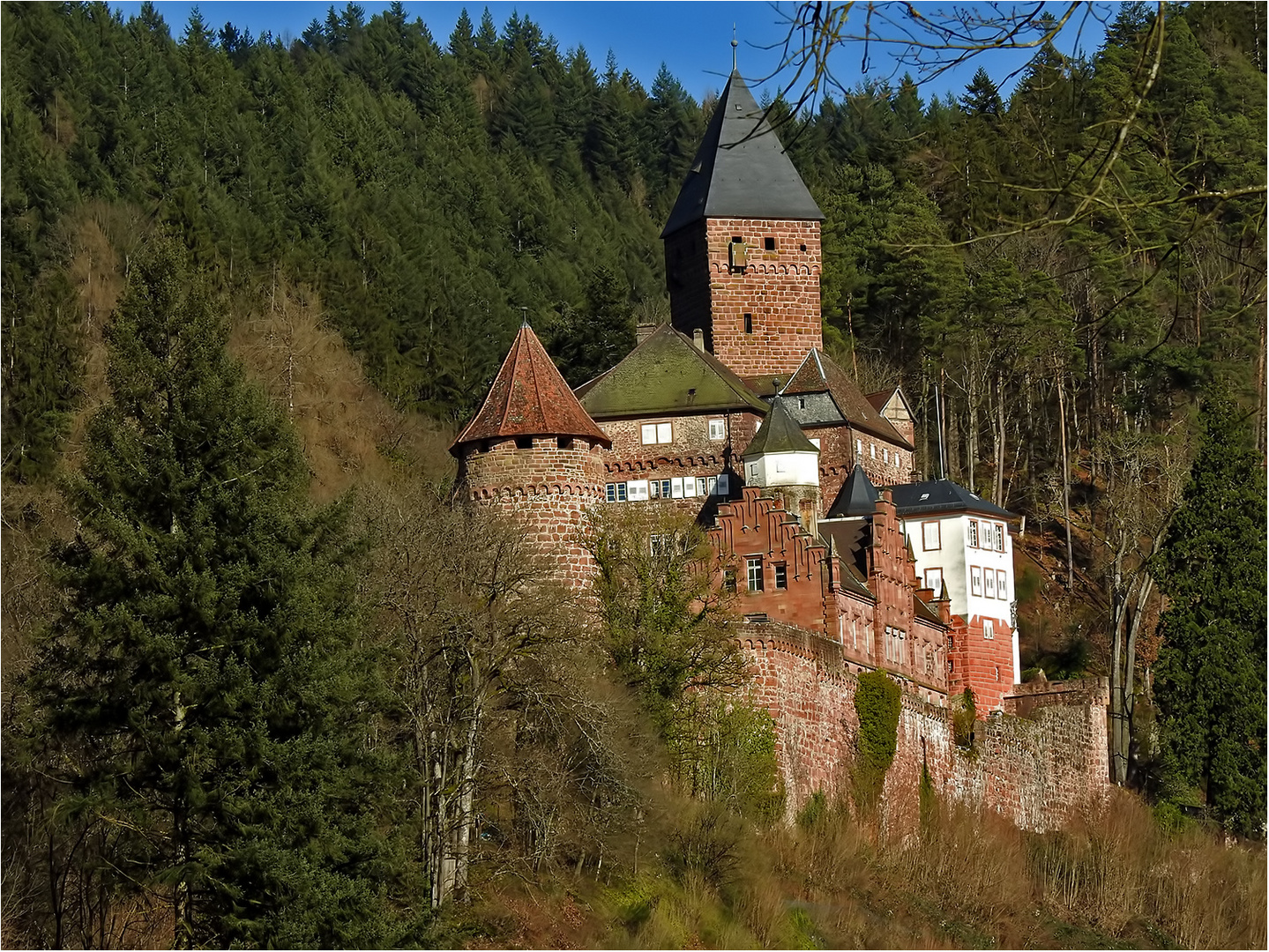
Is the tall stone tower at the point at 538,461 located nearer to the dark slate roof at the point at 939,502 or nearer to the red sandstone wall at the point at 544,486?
the red sandstone wall at the point at 544,486

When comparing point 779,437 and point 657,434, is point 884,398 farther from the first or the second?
point 779,437

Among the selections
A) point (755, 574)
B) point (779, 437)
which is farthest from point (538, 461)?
point (779, 437)

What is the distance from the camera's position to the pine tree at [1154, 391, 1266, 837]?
42844 mm

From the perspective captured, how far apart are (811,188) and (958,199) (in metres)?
7.62

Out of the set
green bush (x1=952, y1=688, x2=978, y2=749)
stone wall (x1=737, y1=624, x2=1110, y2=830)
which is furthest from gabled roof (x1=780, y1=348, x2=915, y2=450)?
stone wall (x1=737, y1=624, x2=1110, y2=830)

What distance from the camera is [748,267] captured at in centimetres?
5675

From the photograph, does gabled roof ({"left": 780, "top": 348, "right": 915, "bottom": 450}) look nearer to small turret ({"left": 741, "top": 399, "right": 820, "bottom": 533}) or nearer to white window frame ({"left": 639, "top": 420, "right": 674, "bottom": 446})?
white window frame ({"left": 639, "top": 420, "right": 674, "bottom": 446})

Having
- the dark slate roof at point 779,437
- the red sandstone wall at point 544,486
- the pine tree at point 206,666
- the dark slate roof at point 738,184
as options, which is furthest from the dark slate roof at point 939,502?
the pine tree at point 206,666

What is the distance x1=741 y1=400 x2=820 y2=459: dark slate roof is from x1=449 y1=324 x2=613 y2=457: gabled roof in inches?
212

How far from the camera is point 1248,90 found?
6462 cm

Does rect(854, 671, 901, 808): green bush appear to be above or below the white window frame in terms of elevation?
below

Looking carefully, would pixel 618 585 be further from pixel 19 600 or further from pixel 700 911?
pixel 19 600

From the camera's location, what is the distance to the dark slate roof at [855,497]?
4859cm

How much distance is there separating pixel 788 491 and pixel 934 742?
7.11m
